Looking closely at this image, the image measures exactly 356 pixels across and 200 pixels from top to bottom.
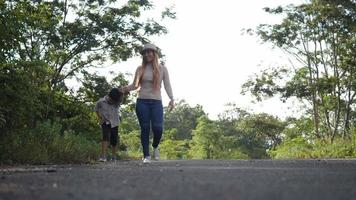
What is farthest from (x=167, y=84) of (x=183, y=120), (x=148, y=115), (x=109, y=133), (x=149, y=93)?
(x=183, y=120)

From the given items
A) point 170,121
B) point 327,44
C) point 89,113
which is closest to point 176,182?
point 89,113

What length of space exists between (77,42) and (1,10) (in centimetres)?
1201

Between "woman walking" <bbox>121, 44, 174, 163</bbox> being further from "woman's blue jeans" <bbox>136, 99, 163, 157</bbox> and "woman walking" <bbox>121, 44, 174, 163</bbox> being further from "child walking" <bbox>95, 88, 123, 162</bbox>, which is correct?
"child walking" <bbox>95, 88, 123, 162</bbox>

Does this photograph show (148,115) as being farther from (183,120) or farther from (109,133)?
(183,120)

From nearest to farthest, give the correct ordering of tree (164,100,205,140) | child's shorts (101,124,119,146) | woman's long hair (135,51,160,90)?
woman's long hair (135,51,160,90), child's shorts (101,124,119,146), tree (164,100,205,140)

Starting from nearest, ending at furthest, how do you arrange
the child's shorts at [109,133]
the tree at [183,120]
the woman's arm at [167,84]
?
1. the woman's arm at [167,84]
2. the child's shorts at [109,133]
3. the tree at [183,120]

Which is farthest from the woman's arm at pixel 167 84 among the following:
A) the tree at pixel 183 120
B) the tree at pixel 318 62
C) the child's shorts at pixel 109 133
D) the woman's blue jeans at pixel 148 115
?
the tree at pixel 183 120

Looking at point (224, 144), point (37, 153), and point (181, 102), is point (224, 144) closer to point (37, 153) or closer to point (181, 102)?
point (181, 102)

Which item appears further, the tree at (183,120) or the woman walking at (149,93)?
the tree at (183,120)

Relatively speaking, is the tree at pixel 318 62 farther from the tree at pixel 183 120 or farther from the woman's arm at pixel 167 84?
the tree at pixel 183 120

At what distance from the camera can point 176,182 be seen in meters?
4.40

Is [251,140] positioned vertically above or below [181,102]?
below

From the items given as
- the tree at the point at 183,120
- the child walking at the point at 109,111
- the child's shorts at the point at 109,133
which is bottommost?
the child's shorts at the point at 109,133

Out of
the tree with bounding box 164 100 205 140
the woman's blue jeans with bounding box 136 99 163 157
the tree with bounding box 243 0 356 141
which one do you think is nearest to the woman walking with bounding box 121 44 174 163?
the woman's blue jeans with bounding box 136 99 163 157
